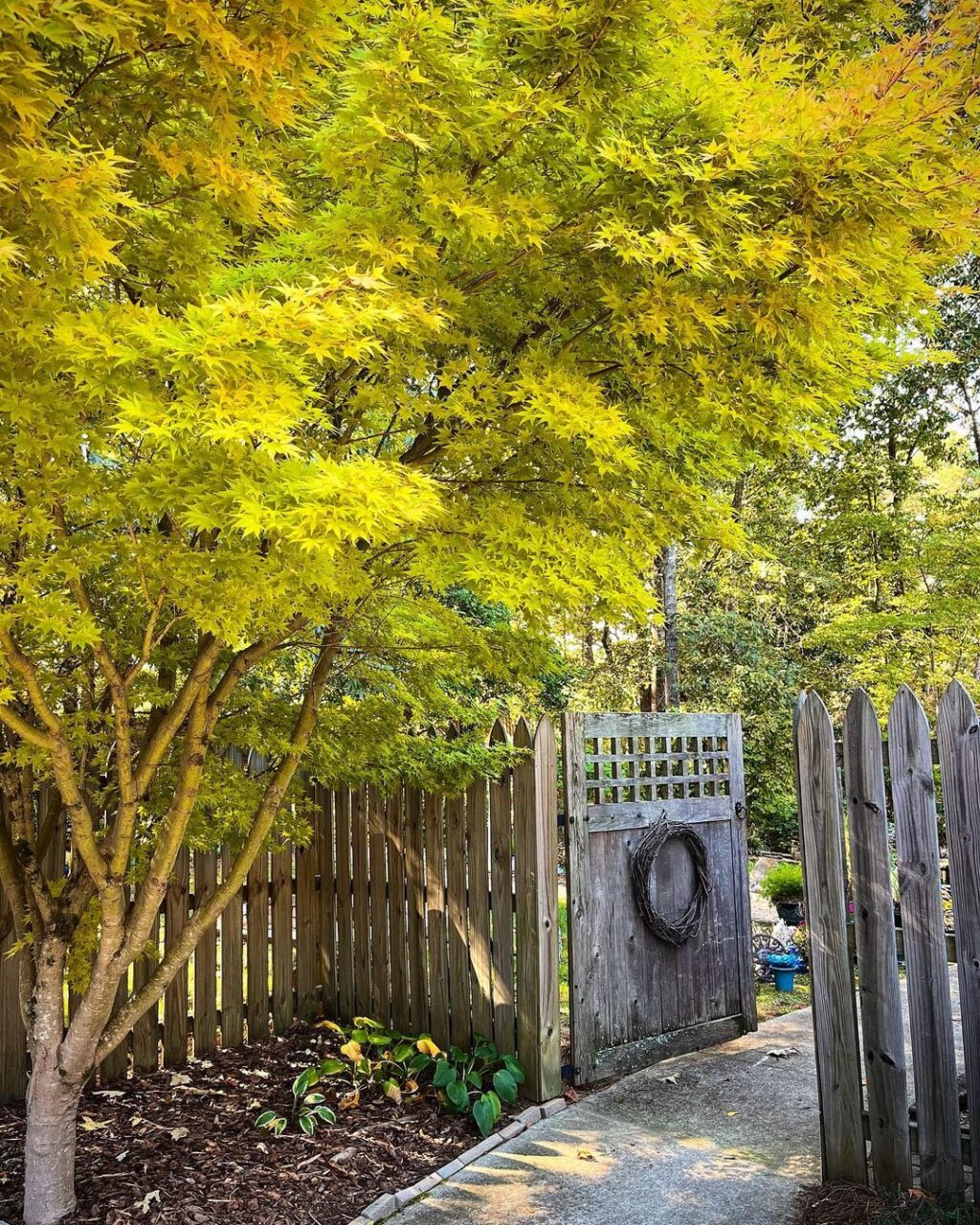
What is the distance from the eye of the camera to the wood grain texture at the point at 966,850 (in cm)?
258

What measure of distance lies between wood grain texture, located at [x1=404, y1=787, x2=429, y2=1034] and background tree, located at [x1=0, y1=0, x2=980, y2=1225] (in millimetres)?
1436

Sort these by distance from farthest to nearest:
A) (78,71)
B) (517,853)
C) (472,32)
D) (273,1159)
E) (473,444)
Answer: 1. (517,853)
2. (273,1159)
3. (473,444)
4. (472,32)
5. (78,71)

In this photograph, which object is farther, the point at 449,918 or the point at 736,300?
the point at 449,918

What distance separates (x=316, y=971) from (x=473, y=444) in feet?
11.1

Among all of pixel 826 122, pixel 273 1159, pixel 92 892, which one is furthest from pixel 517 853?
pixel 826 122

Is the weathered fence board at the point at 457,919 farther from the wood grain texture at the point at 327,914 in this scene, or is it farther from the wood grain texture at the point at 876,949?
the wood grain texture at the point at 876,949

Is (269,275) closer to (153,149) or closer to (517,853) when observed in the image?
(153,149)

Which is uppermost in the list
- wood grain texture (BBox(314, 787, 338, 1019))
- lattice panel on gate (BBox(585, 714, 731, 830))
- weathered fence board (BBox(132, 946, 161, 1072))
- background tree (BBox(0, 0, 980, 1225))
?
background tree (BBox(0, 0, 980, 1225))

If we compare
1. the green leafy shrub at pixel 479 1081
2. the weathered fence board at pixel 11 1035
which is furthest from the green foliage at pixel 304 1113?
the weathered fence board at pixel 11 1035

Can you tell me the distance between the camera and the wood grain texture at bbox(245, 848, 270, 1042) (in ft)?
14.2

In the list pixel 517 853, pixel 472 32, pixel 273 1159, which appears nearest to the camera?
pixel 472 32

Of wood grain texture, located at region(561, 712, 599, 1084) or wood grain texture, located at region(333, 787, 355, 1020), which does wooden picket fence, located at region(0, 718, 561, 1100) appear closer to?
wood grain texture, located at region(333, 787, 355, 1020)

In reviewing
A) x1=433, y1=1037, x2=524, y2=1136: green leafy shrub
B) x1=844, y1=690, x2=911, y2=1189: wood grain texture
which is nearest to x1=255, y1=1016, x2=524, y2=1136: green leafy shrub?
x1=433, y1=1037, x2=524, y2=1136: green leafy shrub

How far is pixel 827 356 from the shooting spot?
269 centimetres
